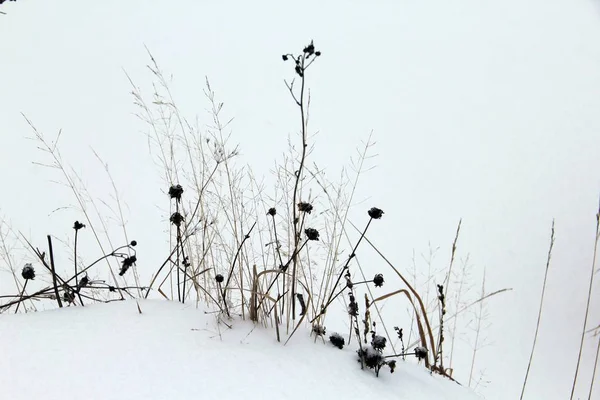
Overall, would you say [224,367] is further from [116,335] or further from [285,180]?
[285,180]

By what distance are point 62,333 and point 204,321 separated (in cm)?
33

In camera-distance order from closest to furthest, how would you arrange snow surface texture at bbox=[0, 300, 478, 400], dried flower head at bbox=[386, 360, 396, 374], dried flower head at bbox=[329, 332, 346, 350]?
snow surface texture at bbox=[0, 300, 478, 400] → dried flower head at bbox=[386, 360, 396, 374] → dried flower head at bbox=[329, 332, 346, 350]

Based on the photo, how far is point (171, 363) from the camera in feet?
2.93

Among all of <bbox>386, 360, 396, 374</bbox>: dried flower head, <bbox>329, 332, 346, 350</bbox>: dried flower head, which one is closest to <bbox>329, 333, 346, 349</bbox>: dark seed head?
<bbox>329, 332, 346, 350</bbox>: dried flower head

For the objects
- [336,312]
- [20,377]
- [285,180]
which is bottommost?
[336,312]

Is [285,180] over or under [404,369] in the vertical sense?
over

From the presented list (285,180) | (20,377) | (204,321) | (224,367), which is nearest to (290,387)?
(224,367)

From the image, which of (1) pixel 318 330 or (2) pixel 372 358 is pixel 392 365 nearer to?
(2) pixel 372 358

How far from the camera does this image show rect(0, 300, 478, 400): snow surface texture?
0.80 m

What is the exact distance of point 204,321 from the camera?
3.71 feet

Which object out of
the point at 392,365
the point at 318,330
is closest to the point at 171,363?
the point at 318,330

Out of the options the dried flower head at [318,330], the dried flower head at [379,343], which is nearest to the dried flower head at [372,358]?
the dried flower head at [379,343]

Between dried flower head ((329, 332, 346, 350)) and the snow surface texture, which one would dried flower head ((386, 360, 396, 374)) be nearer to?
the snow surface texture

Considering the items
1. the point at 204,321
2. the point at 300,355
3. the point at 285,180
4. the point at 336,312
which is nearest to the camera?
the point at 300,355
